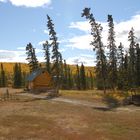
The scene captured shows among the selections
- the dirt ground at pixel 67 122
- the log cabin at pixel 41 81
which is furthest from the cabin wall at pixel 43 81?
the dirt ground at pixel 67 122

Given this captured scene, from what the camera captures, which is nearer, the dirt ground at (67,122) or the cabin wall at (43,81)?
the dirt ground at (67,122)

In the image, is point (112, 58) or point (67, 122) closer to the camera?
point (67, 122)

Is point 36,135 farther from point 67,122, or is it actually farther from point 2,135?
point 67,122

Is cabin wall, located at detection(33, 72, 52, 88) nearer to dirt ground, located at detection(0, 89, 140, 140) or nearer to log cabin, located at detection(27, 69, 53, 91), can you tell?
log cabin, located at detection(27, 69, 53, 91)

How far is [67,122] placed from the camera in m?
37.8

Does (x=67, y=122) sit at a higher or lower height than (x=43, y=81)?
lower

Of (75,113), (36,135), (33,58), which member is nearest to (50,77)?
(33,58)

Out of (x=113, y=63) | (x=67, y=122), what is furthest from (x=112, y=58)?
(x=67, y=122)

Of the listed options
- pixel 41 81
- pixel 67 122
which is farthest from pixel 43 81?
pixel 67 122

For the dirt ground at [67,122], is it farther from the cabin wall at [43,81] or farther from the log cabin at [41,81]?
the cabin wall at [43,81]

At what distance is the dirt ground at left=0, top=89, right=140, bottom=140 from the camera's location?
31.6m

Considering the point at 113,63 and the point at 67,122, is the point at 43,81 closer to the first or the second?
the point at 113,63

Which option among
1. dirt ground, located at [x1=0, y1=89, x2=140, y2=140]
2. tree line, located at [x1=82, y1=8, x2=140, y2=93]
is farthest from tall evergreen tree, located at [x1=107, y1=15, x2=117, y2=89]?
dirt ground, located at [x1=0, y1=89, x2=140, y2=140]

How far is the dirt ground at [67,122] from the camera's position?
104 ft
